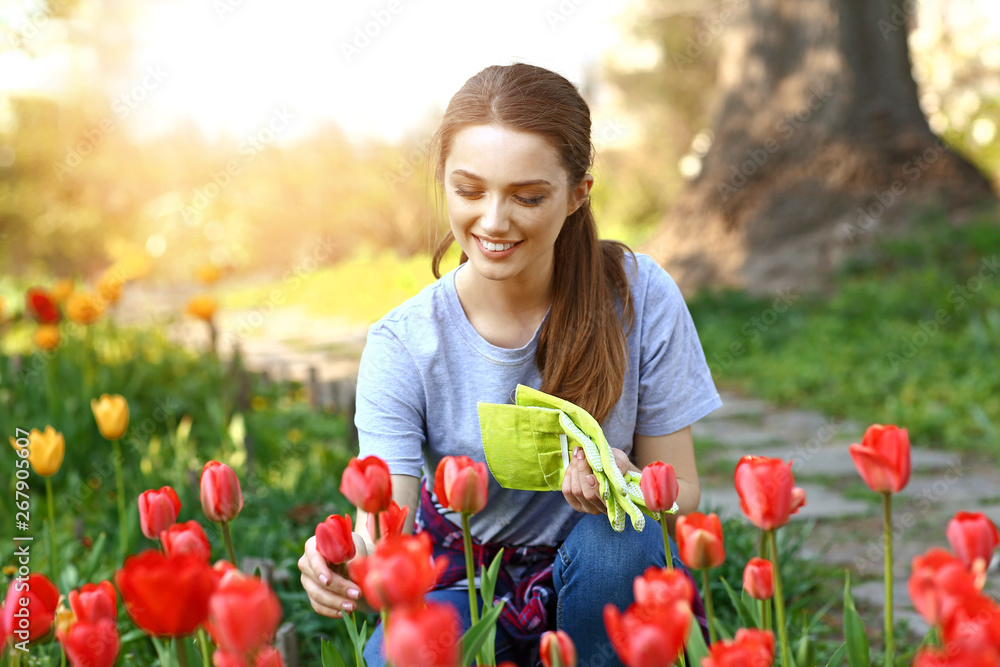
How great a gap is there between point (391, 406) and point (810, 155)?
549 centimetres

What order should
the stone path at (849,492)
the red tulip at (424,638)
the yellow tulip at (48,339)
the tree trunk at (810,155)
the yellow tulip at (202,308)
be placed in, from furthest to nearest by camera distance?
the tree trunk at (810,155), the yellow tulip at (202,308), the yellow tulip at (48,339), the stone path at (849,492), the red tulip at (424,638)

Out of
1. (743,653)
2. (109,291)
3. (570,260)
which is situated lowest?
(743,653)

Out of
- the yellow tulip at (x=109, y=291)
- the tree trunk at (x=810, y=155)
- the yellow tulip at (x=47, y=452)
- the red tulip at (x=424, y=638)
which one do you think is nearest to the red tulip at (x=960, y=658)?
the red tulip at (x=424, y=638)

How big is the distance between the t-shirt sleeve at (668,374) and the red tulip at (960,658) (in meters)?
1.07

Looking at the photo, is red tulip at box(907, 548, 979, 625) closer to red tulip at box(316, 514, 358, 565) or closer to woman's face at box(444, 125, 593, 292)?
red tulip at box(316, 514, 358, 565)

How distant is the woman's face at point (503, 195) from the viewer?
4.97 feet

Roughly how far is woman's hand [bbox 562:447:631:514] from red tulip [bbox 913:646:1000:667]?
0.66 m

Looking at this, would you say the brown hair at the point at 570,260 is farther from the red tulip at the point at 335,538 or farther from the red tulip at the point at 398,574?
the red tulip at the point at 398,574

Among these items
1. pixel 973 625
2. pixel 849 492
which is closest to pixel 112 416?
pixel 973 625

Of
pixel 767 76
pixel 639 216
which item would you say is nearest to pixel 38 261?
pixel 639 216

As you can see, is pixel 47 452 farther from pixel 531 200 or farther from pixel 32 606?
pixel 531 200

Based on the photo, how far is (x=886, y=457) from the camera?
867mm

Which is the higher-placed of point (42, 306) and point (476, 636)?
point (42, 306)

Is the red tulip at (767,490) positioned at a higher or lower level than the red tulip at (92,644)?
higher
